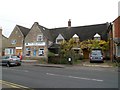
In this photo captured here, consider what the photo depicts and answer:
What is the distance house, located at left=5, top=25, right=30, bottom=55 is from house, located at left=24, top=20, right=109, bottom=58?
146cm

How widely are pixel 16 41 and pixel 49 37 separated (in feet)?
28.4

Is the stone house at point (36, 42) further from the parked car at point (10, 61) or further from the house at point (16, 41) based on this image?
the parked car at point (10, 61)

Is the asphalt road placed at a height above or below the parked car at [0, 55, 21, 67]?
below

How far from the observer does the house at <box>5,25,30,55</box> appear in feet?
148

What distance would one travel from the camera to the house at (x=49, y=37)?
4103 cm

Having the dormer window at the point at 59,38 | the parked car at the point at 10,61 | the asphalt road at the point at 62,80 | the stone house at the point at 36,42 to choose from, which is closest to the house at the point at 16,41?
the stone house at the point at 36,42

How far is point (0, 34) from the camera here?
56.2 meters

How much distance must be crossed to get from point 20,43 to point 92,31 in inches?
701

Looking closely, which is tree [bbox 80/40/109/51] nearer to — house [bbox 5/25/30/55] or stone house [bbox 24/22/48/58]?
stone house [bbox 24/22/48/58]

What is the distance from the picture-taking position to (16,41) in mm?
45656

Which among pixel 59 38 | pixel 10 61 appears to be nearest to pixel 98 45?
pixel 59 38

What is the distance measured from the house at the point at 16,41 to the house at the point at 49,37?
57.5 inches

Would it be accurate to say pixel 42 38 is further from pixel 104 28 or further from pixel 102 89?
pixel 102 89

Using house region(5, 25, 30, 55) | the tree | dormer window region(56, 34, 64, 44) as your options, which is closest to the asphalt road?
the tree
